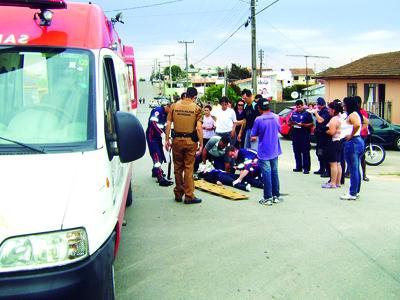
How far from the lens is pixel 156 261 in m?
5.23

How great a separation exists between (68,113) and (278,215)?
4263mm

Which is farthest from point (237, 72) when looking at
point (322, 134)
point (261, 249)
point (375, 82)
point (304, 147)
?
point (261, 249)

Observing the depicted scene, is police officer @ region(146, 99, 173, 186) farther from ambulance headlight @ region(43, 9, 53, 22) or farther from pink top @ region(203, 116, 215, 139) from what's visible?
ambulance headlight @ region(43, 9, 53, 22)

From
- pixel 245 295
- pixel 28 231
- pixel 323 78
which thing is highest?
pixel 323 78

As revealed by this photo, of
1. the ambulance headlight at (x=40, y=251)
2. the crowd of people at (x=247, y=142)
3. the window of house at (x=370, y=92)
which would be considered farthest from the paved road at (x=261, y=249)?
the window of house at (x=370, y=92)

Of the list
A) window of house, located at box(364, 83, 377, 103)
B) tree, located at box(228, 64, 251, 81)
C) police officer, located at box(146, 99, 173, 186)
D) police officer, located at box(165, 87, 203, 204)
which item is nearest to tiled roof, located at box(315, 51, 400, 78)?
window of house, located at box(364, 83, 377, 103)

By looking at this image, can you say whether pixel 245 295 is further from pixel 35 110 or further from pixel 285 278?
pixel 35 110

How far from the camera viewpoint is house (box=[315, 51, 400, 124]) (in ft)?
84.5

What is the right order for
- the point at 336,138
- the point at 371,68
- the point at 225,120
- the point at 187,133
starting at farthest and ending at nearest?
the point at 371,68 → the point at 225,120 → the point at 336,138 → the point at 187,133

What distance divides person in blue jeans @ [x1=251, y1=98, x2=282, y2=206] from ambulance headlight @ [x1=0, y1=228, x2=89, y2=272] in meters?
5.14

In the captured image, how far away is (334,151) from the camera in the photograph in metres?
9.16

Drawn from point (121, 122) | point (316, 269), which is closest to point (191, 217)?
point (316, 269)

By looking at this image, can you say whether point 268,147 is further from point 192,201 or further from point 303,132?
point 303,132

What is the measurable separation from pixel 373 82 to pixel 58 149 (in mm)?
26988
